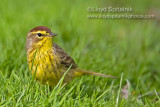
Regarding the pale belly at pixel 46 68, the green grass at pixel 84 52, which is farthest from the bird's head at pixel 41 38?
the green grass at pixel 84 52

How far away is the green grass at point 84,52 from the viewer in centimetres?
438

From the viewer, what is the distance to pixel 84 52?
6.64 meters

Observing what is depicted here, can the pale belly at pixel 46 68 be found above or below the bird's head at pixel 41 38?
below

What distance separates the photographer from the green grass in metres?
4.38

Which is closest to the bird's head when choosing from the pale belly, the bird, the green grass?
the bird

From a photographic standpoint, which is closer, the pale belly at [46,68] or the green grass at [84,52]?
the green grass at [84,52]

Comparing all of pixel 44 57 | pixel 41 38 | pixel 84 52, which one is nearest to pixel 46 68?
pixel 44 57

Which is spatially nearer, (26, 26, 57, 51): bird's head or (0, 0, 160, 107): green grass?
(0, 0, 160, 107): green grass

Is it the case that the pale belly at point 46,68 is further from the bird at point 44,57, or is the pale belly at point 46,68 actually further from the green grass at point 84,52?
the green grass at point 84,52

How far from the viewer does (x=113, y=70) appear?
612 cm

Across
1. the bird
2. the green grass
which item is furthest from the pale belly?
the green grass

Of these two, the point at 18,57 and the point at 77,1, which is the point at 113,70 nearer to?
the point at 18,57

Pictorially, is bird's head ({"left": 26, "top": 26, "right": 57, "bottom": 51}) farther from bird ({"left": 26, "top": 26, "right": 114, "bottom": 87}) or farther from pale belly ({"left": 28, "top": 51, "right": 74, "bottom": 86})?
pale belly ({"left": 28, "top": 51, "right": 74, "bottom": 86})

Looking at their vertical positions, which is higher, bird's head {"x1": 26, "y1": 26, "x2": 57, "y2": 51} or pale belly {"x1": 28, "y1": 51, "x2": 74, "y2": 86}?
bird's head {"x1": 26, "y1": 26, "x2": 57, "y2": 51}
